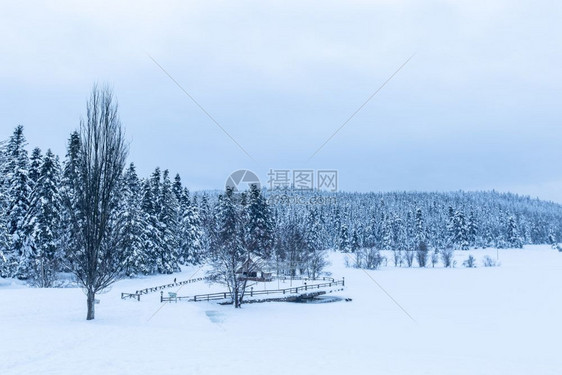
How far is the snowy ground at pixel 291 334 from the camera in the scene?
13.0 m

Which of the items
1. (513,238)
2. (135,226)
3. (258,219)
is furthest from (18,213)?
(513,238)

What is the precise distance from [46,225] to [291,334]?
29.9m

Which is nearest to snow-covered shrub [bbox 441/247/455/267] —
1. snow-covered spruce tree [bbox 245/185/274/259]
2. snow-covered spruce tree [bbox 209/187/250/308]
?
snow-covered spruce tree [bbox 245/185/274/259]

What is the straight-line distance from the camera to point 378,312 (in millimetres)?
33531

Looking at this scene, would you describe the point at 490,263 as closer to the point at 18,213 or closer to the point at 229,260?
the point at 229,260

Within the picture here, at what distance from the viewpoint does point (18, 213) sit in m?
38.0

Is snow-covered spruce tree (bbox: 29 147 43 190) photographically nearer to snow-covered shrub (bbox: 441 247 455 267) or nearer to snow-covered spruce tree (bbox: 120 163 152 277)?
snow-covered spruce tree (bbox: 120 163 152 277)

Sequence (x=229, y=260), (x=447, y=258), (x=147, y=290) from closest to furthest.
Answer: (x=229, y=260) < (x=147, y=290) < (x=447, y=258)

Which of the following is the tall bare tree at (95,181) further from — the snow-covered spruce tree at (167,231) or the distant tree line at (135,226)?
the snow-covered spruce tree at (167,231)

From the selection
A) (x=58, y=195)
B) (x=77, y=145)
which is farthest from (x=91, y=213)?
(x=58, y=195)

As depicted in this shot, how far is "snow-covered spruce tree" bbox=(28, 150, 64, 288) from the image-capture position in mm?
37500

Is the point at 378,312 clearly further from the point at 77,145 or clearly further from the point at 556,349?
the point at 77,145

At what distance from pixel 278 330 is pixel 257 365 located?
13.1 meters

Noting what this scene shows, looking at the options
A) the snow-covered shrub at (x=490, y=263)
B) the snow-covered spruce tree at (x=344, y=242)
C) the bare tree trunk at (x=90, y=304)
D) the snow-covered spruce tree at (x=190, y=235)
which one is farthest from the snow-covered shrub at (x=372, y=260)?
the bare tree trunk at (x=90, y=304)
